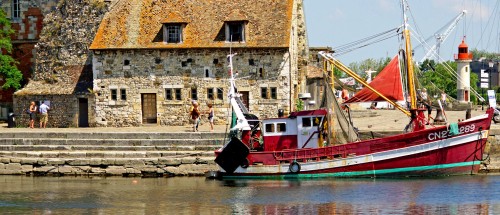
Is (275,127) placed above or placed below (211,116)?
below

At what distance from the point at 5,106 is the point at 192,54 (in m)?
13.7

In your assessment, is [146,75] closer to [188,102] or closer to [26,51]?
[188,102]

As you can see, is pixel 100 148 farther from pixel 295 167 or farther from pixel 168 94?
pixel 168 94

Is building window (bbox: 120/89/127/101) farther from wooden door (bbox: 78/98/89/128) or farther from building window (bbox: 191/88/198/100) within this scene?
building window (bbox: 191/88/198/100)

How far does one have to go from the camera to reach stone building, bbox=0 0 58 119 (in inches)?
2697

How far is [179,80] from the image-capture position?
201 ft

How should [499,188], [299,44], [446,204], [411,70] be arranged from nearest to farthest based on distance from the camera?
[446,204]
[499,188]
[411,70]
[299,44]

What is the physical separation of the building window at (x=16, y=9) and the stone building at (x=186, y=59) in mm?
8198

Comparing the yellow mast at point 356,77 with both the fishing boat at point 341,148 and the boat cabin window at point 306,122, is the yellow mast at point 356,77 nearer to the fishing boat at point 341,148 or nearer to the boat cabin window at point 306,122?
the fishing boat at point 341,148

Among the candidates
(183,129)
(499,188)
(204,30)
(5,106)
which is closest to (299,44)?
(204,30)

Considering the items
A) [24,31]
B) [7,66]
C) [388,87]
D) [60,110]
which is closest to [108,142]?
[60,110]

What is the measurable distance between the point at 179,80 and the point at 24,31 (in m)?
12.3

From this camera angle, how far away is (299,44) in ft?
218

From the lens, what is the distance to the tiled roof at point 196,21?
5994cm
